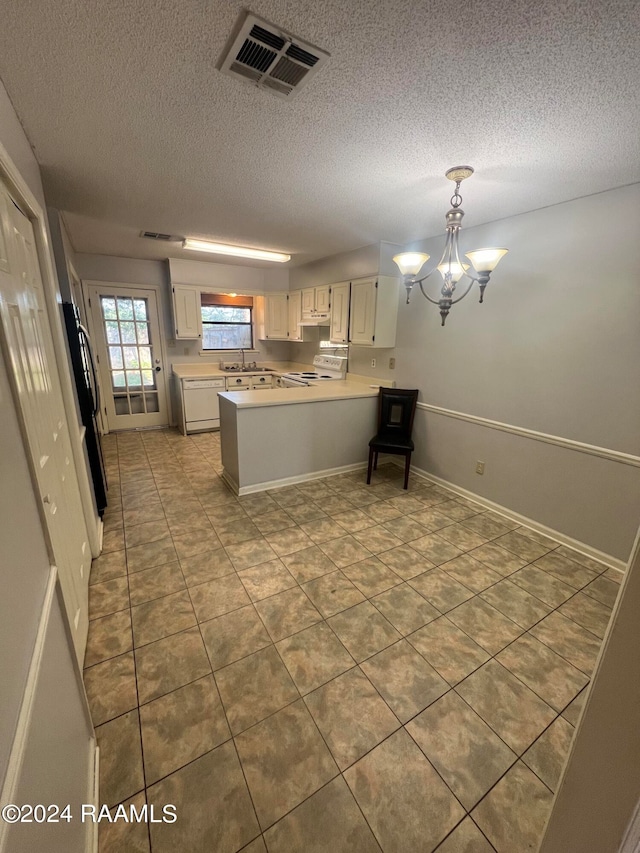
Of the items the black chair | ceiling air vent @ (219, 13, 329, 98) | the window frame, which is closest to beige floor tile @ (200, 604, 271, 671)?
the black chair

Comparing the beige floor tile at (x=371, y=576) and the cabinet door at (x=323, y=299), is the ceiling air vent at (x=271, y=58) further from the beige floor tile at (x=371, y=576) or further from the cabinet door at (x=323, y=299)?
the cabinet door at (x=323, y=299)

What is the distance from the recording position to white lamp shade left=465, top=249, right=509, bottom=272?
1.98 meters

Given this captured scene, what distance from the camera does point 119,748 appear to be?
50.9 inches

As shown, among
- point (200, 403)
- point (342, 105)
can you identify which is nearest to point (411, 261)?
point (342, 105)

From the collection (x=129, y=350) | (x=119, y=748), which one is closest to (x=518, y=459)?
(x=119, y=748)

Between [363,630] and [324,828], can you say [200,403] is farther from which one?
[324,828]

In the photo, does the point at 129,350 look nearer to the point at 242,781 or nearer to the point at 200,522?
the point at 200,522

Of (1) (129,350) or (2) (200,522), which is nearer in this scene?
(2) (200,522)

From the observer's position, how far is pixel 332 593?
2.09m

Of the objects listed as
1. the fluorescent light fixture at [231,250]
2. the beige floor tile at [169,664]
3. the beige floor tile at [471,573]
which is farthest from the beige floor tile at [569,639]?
the fluorescent light fixture at [231,250]

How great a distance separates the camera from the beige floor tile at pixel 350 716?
4.35 ft

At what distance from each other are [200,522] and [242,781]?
5.98 ft

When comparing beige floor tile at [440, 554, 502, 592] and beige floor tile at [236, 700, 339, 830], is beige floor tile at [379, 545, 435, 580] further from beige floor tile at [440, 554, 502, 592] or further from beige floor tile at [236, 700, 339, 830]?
beige floor tile at [236, 700, 339, 830]

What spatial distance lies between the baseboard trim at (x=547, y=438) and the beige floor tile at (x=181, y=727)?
275 cm
